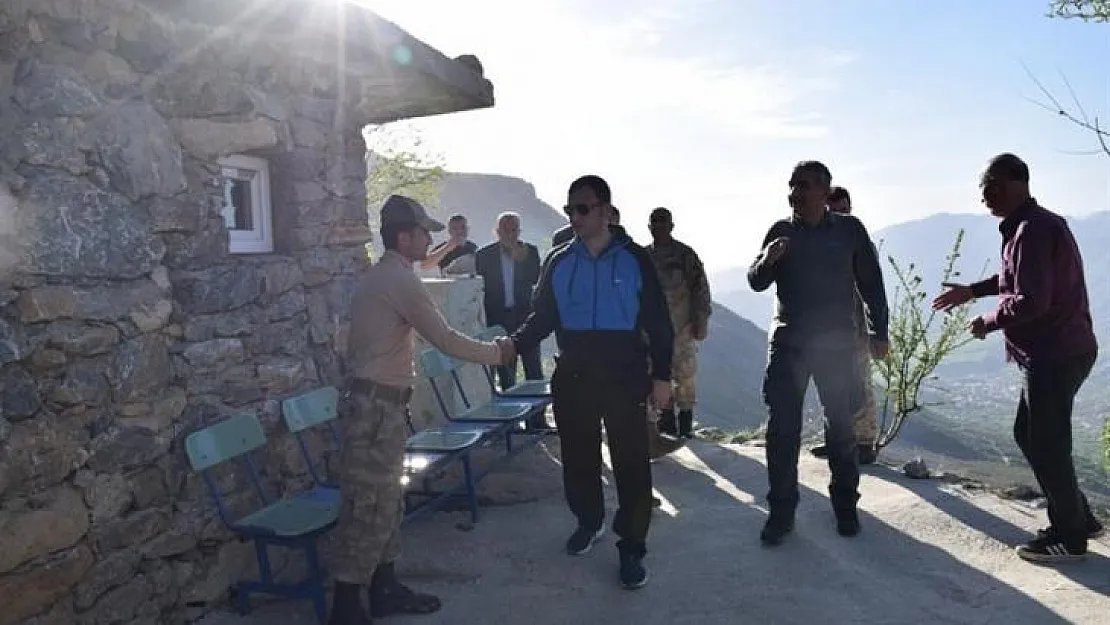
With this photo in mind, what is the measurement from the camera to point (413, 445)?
4.86m

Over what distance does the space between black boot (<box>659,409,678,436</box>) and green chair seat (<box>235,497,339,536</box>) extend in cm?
358

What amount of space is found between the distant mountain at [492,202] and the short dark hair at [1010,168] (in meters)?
69.8

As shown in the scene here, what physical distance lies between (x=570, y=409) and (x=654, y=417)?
6.22 ft

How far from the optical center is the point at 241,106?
4082 mm

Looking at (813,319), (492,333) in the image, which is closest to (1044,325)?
(813,319)

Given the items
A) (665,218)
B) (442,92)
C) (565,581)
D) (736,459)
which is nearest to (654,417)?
(736,459)

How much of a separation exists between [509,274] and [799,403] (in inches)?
125

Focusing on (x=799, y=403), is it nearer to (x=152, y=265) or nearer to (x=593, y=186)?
(x=593, y=186)

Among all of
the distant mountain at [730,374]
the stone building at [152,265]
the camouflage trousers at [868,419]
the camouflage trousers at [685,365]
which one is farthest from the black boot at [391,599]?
the distant mountain at [730,374]

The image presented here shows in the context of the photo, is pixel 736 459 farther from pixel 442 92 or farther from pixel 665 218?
pixel 442 92

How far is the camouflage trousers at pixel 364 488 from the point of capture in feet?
11.5

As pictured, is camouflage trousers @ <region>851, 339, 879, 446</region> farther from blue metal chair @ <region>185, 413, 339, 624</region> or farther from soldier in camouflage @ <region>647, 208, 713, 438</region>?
blue metal chair @ <region>185, 413, 339, 624</region>

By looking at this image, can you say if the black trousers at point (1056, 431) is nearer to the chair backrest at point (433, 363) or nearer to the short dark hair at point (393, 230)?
the short dark hair at point (393, 230)

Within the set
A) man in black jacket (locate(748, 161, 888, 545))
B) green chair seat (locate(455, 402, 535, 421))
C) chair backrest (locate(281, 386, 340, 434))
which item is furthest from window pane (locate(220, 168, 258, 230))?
man in black jacket (locate(748, 161, 888, 545))
